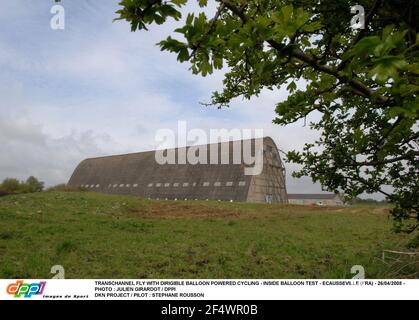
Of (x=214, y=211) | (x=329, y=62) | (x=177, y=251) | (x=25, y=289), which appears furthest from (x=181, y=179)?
(x=329, y=62)

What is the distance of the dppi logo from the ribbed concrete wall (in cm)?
3478

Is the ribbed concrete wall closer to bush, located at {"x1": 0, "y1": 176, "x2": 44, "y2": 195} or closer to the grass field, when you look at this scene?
bush, located at {"x1": 0, "y1": 176, "x2": 44, "y2": 195}

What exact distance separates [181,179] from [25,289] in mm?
42396

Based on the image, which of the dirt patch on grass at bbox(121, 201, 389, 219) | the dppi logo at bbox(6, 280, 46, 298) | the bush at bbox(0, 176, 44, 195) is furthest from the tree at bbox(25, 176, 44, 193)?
the dppi logo at bbox(6, 280, 46, 298)

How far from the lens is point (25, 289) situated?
4.46 m

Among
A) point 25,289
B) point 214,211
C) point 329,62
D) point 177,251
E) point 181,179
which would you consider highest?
point 181,179

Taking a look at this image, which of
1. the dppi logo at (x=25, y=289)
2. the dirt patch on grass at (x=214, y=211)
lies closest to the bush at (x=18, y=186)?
the dirt patch on grass at (x=214, y=211)

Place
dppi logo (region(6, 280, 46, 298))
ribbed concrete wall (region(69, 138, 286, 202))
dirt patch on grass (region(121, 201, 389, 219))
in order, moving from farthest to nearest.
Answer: ribbed concrete wall (region(69, 138, 286, 202)), dirt patch on grass (region(121, 201, 389, 219)), dppi logo (region(6, 280, 46, 298))

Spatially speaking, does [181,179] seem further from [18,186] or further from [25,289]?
[25,289]

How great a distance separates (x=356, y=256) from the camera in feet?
31.5

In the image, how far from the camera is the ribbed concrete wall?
40875 millimetres

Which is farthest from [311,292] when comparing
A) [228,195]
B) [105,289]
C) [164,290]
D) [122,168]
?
[122,168]

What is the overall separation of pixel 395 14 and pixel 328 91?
1218 mm

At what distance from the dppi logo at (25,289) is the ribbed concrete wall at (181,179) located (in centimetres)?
3478
